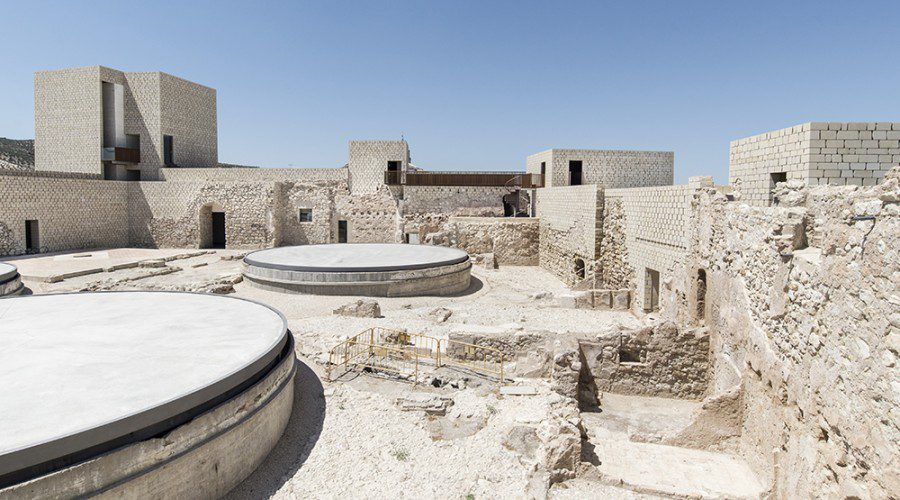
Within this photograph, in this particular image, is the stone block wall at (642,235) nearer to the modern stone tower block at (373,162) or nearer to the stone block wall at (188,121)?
the modern stone tower block at (373,162)

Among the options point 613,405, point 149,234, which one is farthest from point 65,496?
point 149,234

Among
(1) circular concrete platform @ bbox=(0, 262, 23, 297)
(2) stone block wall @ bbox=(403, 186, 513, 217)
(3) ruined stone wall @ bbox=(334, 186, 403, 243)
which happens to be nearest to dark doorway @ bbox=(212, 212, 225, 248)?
(3) ruined stone wall @ bbox=(334, 186, 403, 243)

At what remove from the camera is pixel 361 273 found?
1527 cm

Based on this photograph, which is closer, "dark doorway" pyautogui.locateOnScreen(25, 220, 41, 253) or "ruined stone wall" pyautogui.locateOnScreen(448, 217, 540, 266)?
"dark doorway" pyautogui.locateOnScreen(25, 220, 41, 253)

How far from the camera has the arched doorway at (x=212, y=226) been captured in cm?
2536

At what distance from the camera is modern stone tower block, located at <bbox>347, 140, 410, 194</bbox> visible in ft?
83.3

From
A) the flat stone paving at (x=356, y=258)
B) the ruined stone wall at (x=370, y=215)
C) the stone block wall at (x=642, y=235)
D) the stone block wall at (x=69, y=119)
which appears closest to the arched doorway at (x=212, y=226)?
the stone block wall at (x=69, y=119)

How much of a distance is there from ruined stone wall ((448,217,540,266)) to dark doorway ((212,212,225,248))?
11.9m

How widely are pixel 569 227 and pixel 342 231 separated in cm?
1147

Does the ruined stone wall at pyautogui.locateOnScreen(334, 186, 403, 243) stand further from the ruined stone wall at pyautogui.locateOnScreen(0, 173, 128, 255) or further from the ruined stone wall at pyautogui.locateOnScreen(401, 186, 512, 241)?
the ruined stone wall at pyautogui.locateOnScreen(0, 173, 128, 255)

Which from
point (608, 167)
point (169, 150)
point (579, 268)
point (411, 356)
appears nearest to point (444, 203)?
point (608, 167)

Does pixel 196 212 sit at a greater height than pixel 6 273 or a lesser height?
greater

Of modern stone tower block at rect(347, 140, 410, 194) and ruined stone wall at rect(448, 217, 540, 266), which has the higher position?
modern stone tower block at rect(347, 140, 410, 194)

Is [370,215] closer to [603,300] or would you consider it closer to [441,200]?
[441,200]
